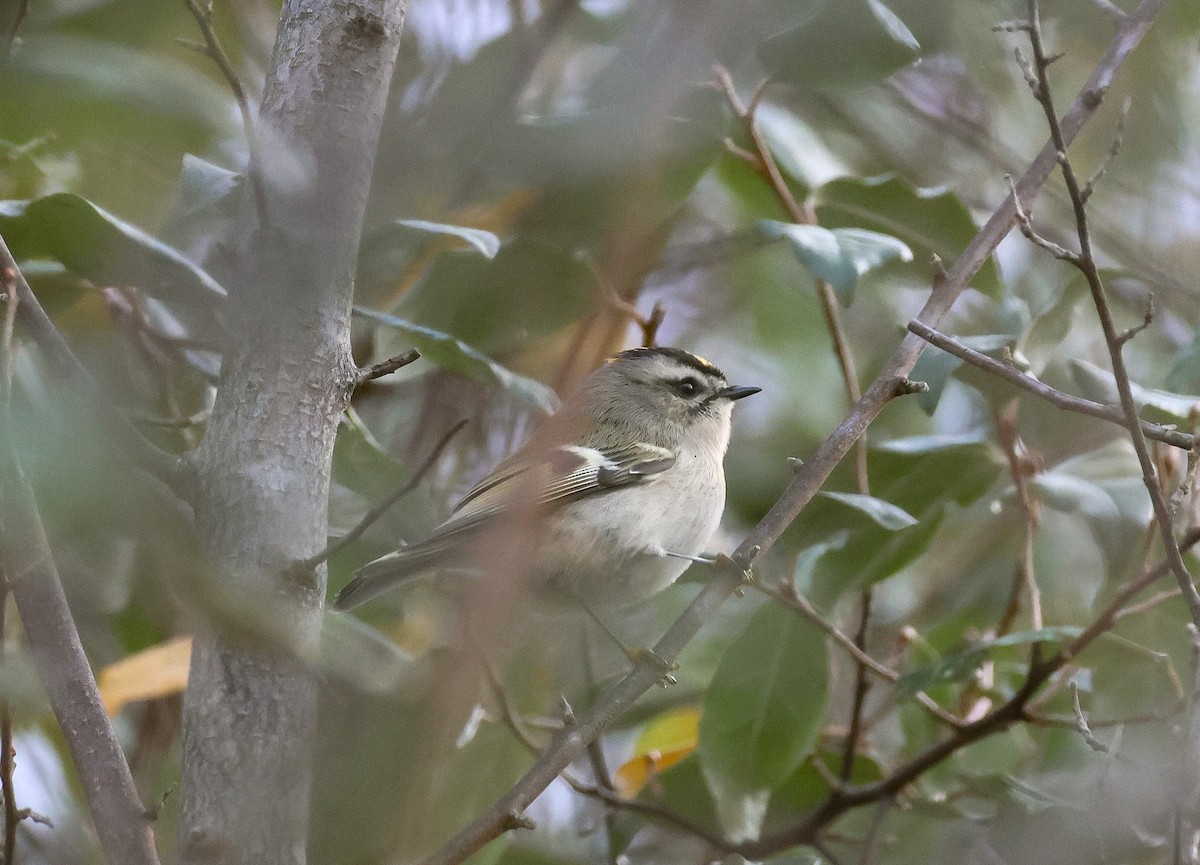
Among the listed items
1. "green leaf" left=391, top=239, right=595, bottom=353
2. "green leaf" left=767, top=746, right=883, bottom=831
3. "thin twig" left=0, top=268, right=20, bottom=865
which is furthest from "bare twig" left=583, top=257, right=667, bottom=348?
"thin twig" left=0, top=268, right=20, bottom=865

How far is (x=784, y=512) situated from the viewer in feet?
6.07

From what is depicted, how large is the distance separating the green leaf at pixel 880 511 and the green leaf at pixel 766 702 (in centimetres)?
38

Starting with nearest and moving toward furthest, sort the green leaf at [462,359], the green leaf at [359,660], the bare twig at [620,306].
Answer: the green leaf at [359,660] < the green leaf at [462,359] < the bare twig at [620,306]

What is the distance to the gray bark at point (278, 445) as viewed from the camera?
51.6 inches

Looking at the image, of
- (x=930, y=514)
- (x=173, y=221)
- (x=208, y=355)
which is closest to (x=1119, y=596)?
(x=930, y=514)

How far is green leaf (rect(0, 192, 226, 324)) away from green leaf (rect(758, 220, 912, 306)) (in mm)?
976

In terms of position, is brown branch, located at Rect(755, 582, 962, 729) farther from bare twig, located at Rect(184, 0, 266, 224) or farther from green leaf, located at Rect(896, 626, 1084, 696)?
bare twig, located at Rect(184, 0, 266, 224)

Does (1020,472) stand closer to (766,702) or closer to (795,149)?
(766,702)

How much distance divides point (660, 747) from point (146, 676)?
4.09 feet

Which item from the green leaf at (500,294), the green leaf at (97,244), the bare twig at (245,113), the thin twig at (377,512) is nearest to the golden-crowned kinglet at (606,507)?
the green leaf at (500,294)

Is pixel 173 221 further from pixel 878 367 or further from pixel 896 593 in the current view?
pixel 896 593

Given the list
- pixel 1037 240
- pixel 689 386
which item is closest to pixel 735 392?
pixel 689 386

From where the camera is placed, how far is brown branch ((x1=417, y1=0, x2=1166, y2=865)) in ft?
4.97

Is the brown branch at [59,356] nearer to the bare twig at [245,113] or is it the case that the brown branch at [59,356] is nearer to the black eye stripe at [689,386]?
the bare twig at [245,113]
